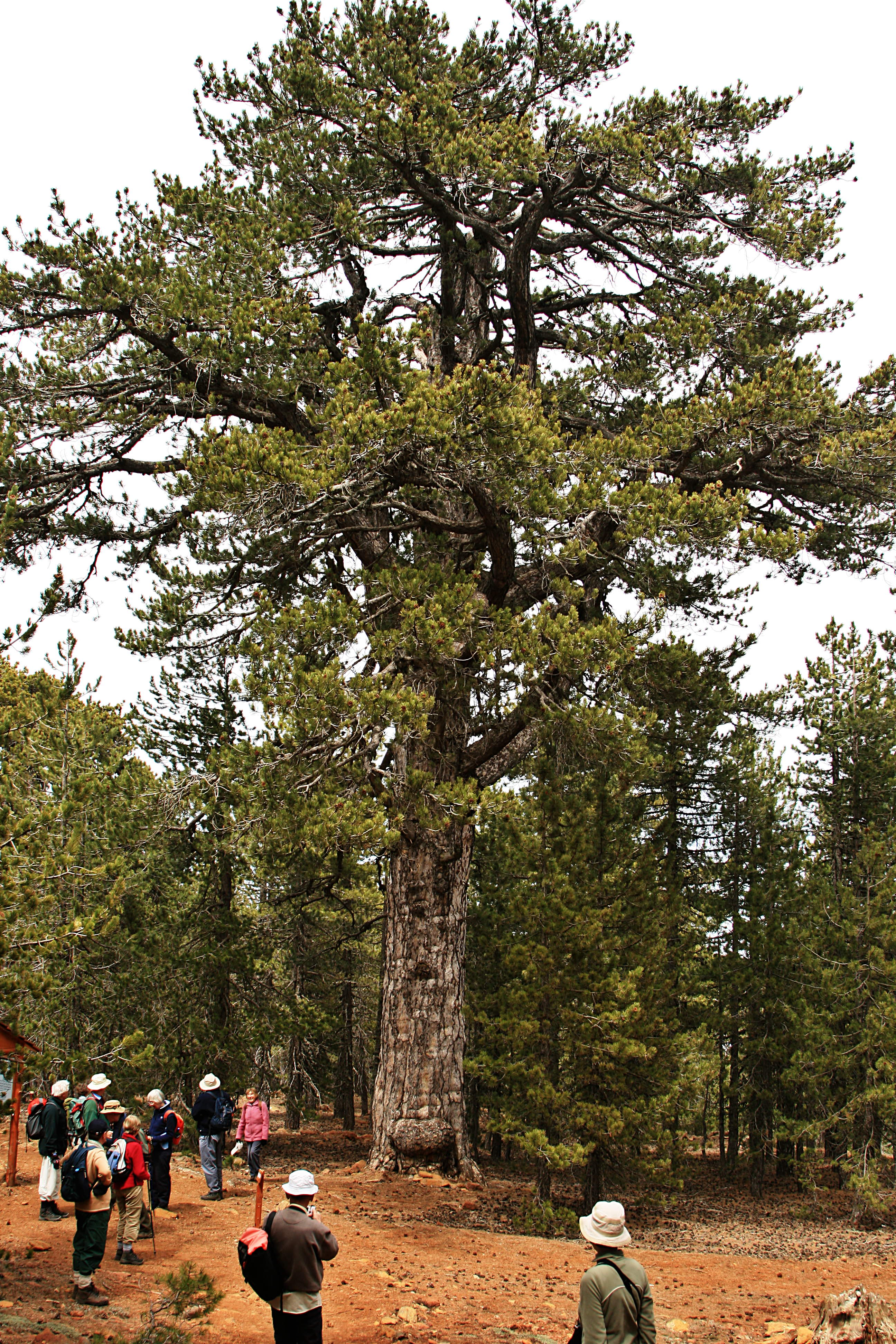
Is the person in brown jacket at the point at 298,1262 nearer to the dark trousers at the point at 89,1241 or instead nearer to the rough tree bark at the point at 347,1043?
the dark trousers at the point at 89,1241

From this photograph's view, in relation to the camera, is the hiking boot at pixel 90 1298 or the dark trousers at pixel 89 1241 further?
the dark trousers at pixel 89 1241

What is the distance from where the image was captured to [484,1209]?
1120 centimetres

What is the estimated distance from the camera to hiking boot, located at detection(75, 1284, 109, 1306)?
Result: 263 inches

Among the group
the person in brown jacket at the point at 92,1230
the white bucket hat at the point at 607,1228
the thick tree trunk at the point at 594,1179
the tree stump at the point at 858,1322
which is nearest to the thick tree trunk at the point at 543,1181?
the thick tree trunk at the point at 594,1179

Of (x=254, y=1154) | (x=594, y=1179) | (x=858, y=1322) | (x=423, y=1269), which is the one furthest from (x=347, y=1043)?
(x=858, y=1322)

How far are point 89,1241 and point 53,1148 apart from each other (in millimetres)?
2094

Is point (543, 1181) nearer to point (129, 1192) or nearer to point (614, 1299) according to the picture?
point (129, 1192)

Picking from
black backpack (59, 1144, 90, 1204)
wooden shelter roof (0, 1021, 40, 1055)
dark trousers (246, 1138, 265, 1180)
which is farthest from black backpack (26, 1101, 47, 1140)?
wooden shelter roof (0, 1021, 40, 1055)

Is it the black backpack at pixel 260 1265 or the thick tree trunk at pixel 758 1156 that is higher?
the black backpack at pixel 260 1265

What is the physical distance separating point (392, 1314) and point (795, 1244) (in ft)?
31.2

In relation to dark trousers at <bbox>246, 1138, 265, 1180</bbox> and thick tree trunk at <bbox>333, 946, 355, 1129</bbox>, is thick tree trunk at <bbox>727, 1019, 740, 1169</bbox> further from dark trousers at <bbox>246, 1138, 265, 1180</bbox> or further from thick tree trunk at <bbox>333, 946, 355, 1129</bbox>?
dark trousers at <bbox>246, 1138, 265, 1180</bbox>

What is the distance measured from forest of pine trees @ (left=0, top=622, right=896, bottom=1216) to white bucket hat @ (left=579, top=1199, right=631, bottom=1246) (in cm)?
368

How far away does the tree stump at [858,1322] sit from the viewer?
6.23 meters

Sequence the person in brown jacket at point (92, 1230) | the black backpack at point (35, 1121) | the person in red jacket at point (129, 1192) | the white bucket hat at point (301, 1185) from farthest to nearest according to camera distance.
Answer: the black backpack at point (35, 1121), the person in red jacket at point (129, 1192), the person in brown jacket at point (92, 1230), the white bucket hat at point (301, 1185)
